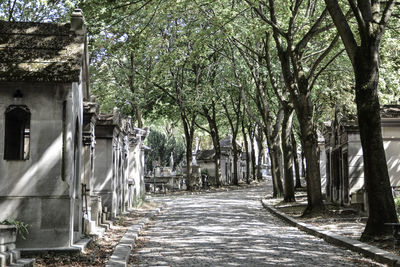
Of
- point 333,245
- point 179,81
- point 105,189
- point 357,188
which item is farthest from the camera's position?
point 179,81

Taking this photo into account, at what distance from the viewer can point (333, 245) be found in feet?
37.4

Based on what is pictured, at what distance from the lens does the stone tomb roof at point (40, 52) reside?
30.5 ft

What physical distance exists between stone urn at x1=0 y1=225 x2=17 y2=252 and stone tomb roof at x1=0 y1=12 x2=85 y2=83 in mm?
2862

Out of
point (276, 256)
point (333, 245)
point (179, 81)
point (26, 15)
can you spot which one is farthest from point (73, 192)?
point (179, 81)

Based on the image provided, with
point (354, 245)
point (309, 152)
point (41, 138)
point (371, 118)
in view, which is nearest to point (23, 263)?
point (41, 138)

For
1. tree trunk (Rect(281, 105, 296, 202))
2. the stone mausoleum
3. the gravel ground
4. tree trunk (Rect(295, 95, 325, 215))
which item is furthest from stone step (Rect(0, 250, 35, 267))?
tree trunk (Rect(281, 105, 296, 202))

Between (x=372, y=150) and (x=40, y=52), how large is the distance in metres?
6.61

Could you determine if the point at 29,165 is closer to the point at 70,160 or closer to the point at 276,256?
the point at 70,160

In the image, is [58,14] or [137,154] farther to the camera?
[137,154]

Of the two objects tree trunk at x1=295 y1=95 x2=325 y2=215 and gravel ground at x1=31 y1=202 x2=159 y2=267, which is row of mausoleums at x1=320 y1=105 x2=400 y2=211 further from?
gravel ground at x1=31 y1=202 x2=159 y2=267

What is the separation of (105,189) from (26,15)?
32.5ft

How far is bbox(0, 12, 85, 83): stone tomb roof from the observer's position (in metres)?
9.28

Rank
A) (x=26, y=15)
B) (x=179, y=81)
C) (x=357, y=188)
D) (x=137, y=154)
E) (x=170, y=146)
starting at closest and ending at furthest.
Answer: (x=357, y=188), (x=26, y=15), (x=137, y=154), (x=179, y=81), (x=170, y=146)

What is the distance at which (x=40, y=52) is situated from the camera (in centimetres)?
969
